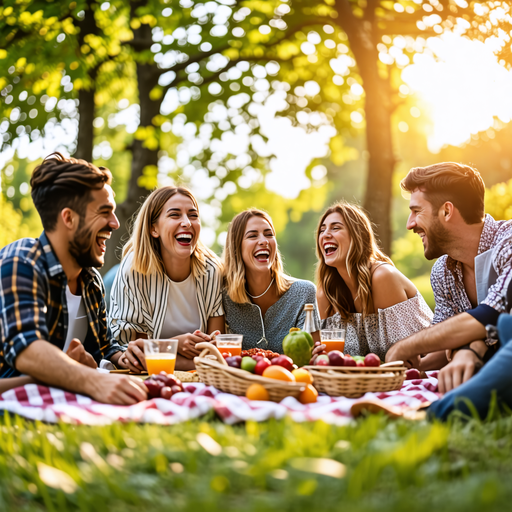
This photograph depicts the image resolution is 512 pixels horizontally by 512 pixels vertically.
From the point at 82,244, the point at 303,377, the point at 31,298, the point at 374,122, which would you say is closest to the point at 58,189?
the point at 82,244

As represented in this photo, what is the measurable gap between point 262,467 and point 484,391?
1.32 m

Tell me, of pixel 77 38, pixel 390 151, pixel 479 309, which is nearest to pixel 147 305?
pixel 479 309

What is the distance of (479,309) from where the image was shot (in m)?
3.70

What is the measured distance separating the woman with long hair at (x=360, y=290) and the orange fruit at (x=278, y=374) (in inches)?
82.6

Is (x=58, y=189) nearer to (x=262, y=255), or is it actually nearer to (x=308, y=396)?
(x=308, y=396)

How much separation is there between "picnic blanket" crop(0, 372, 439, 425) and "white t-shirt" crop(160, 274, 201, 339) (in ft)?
5.97

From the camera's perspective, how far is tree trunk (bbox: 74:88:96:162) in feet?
32.5

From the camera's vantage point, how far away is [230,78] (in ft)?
35.7

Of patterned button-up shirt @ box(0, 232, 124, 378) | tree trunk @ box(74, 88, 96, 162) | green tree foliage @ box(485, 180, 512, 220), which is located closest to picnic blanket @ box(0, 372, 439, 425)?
patterned button-up shirt @ box(0, 232, 124, 378)

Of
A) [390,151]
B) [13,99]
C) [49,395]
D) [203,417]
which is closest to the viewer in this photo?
[203,417]

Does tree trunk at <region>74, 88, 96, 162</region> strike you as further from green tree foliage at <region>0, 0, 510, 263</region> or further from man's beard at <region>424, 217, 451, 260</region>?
man's beard at <region>424, 217, 451, 260</region>

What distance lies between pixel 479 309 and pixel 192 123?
8.67 meters

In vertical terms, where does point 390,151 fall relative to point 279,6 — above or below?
below

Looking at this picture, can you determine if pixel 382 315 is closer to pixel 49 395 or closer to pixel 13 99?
pixel 49 395
